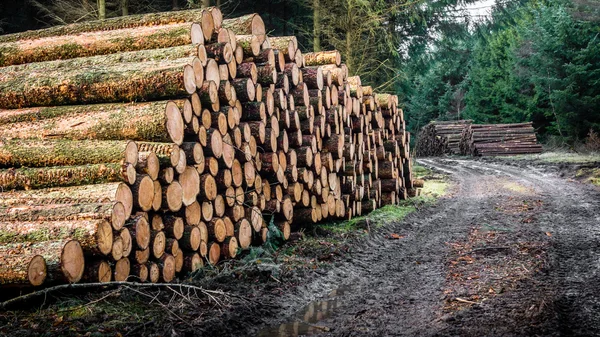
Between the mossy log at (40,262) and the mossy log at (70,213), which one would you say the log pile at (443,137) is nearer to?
the mossy log at (70,213)

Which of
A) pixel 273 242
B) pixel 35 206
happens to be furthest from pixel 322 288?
pixel 35 206

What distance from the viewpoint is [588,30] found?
21328 millimetres

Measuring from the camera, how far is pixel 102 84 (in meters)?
5.43

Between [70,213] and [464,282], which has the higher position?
[70,213]

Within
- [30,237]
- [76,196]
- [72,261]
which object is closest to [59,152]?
[76,196]

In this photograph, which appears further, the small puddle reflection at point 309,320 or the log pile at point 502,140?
the log pile at point 502,140

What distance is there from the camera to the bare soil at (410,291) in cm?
370

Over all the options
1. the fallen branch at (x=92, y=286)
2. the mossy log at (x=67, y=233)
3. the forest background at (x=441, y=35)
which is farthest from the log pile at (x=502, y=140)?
the mossy log at (x=67, y=233)

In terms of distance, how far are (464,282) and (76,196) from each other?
152 inches

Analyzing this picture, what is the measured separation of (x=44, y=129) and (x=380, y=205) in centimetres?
691

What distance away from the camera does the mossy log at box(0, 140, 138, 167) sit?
4.58 metres

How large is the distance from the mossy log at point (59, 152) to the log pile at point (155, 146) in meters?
0.01

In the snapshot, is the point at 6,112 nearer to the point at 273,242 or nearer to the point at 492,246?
the point at 273,242

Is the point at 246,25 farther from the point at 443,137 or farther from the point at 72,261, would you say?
the point at 443,137
